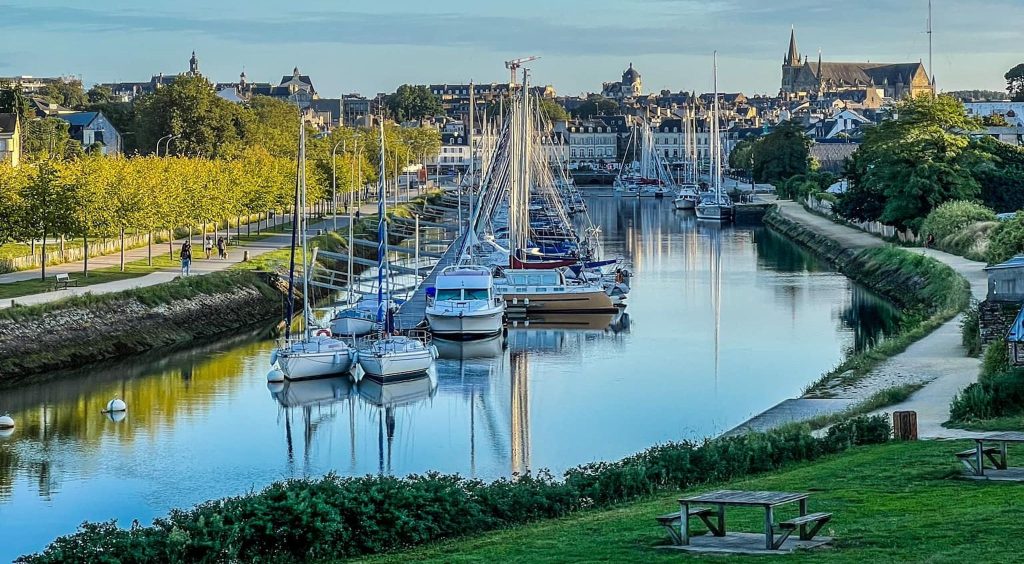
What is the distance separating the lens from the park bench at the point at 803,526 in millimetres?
16219

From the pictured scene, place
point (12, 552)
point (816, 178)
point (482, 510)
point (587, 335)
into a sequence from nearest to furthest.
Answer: point (482, 510) → point (12, 552) → point (587, 335) → point (816, 178)

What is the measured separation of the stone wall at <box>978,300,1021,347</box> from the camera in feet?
120

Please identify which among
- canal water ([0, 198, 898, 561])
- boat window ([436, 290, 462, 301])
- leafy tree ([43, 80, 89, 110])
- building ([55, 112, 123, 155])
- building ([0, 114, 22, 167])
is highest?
leafy tree ([43, 80, 89, 110])

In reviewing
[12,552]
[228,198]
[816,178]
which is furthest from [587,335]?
[816,178]

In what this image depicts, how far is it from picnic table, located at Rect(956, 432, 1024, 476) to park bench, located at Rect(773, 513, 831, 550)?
3.78 metres

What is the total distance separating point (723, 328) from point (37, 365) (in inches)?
889

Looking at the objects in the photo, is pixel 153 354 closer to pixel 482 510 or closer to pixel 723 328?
pixel 723 328

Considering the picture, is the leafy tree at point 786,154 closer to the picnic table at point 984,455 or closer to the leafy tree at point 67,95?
the leafy tree at point 67,95

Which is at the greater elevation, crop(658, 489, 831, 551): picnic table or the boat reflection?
crop(658, 489, 831, 551): picnic table

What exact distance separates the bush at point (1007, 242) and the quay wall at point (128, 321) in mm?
24498

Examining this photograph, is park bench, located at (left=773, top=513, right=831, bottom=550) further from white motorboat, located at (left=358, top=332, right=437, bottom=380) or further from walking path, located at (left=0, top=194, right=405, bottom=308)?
walking path, located at (left=0, top=194, right=405, bottom=308)

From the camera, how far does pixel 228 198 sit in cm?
7119

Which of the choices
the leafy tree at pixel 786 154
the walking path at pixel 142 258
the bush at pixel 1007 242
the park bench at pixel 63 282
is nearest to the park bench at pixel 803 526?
the walking path at pixel 142 258

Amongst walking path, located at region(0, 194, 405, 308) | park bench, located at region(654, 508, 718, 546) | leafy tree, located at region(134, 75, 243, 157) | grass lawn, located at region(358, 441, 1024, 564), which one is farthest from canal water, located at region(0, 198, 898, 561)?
leafy tree, located at region(134, 75, 243, 157)
